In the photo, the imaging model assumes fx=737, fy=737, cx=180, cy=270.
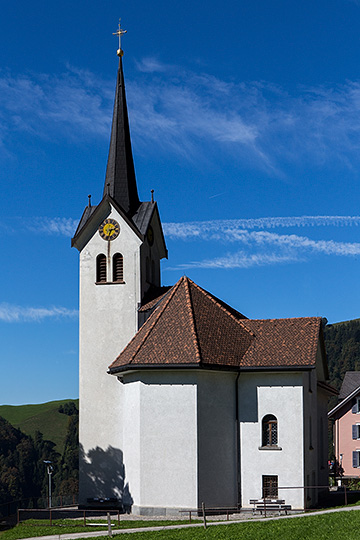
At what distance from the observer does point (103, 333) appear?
3938cm

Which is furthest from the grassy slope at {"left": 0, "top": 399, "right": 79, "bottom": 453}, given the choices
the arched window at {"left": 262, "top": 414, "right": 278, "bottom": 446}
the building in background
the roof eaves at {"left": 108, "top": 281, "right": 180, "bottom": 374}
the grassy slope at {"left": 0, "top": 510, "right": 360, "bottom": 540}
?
the grassy slope at {"left": 0, "top": 510, "right": 360, "bottom": 540}

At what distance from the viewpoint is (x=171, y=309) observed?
35312 millimetres

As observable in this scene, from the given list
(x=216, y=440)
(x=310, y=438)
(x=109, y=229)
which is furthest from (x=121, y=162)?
(x=310, y=438)

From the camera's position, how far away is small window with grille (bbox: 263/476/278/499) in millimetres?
32438

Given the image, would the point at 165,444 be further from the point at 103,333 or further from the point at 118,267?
the point at 118,267

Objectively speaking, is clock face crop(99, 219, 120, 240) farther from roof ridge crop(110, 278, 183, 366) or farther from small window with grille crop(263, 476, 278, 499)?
small window with grille crop(263, 476, 278, 499)

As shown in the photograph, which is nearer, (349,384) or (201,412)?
(201,412)

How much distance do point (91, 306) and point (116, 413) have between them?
233 inches

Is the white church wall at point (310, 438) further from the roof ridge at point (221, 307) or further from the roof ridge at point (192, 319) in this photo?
the roof ridge at point (192, 319)

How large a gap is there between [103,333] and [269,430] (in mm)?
10854

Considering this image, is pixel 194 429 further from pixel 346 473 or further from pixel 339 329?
pixel 339 329

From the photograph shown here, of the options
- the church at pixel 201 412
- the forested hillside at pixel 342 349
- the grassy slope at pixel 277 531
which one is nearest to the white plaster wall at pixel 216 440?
the church at pixel 201 412

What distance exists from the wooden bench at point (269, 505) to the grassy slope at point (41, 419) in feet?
345

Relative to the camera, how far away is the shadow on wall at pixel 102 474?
3700 centimetres
